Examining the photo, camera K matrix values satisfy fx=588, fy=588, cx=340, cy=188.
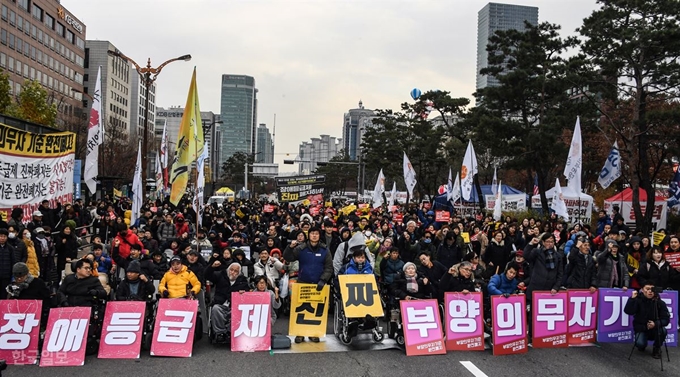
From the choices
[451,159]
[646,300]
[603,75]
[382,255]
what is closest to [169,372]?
[382,255]

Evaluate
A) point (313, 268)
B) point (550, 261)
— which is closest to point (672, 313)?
point (550, 261)

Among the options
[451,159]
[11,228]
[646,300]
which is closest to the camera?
[646,300]

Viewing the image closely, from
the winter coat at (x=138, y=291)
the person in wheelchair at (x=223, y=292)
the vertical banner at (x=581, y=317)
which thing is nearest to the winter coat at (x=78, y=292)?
the winter coat at (x=138, y=291)

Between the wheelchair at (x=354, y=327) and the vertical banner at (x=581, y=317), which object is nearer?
the wheelchair at (x=354, y=327)

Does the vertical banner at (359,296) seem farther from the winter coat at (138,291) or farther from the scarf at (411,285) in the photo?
the winter coat at (138,291)

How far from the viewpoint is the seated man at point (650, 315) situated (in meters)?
8.47

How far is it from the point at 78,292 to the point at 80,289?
0.16ft

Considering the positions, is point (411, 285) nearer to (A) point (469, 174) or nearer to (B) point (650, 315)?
(B) point (650, 315)

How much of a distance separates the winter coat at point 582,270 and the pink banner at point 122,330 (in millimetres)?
7095

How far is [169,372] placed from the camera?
7.27m

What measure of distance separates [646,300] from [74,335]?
7.99 m

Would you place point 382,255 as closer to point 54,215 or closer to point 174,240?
point 174,240

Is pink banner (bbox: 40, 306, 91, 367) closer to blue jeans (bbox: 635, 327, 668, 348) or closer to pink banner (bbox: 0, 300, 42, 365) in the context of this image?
pink banner (bbox: 0, 300, 42, 365)

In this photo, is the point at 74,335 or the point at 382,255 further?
the point at 382,255
